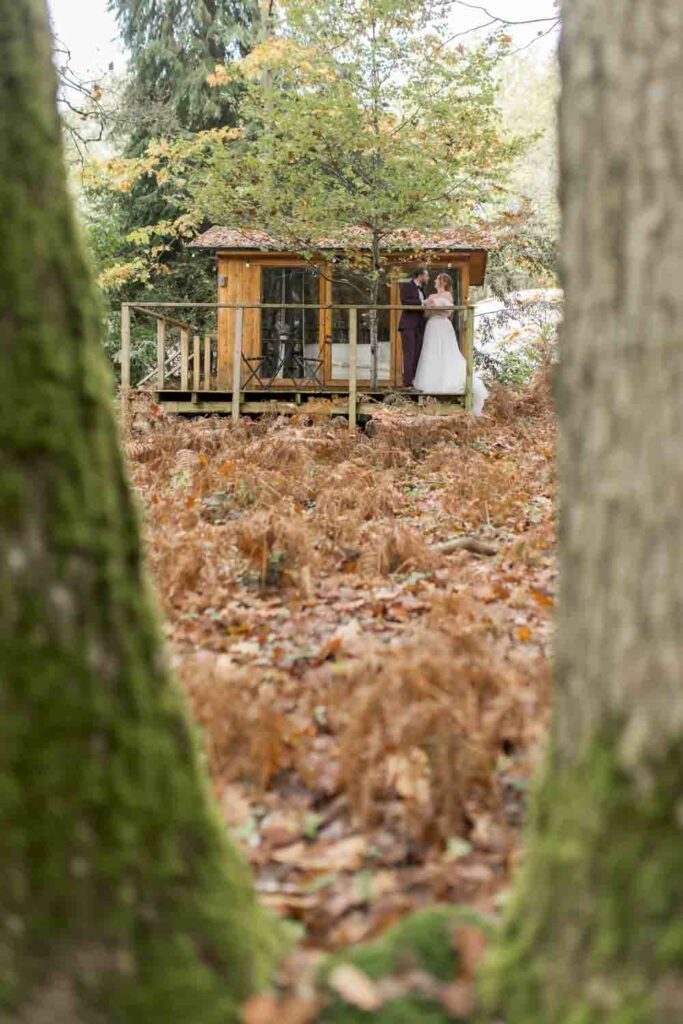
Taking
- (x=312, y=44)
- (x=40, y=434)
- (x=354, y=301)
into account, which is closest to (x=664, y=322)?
(x=40, y=434)

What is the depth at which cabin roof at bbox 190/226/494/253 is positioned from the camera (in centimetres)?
1684

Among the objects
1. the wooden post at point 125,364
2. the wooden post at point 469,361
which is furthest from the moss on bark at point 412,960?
the wooden post at point 469,361

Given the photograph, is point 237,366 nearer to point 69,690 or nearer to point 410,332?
point 410,332

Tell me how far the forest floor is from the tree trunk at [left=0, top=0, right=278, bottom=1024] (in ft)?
2.91

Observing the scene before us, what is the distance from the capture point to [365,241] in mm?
17422

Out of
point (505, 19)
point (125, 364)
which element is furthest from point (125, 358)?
point (505, 19)

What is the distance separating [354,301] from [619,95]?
60.8 feet

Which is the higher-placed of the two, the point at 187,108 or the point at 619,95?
the point at 187,108

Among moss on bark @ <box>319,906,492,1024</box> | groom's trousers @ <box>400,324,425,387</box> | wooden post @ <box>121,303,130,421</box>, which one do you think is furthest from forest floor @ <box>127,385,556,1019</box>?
groom's trousers @ <box>400,324,425,387</box>

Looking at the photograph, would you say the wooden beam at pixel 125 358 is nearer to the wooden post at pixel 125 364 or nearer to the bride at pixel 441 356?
the wooden post at pixel 125 364

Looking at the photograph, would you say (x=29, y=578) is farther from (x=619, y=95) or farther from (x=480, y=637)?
(x=480, y=637)

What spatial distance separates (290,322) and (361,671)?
17030 mm

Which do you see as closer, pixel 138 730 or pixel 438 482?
pixel 138 730

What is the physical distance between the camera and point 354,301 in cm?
2012
